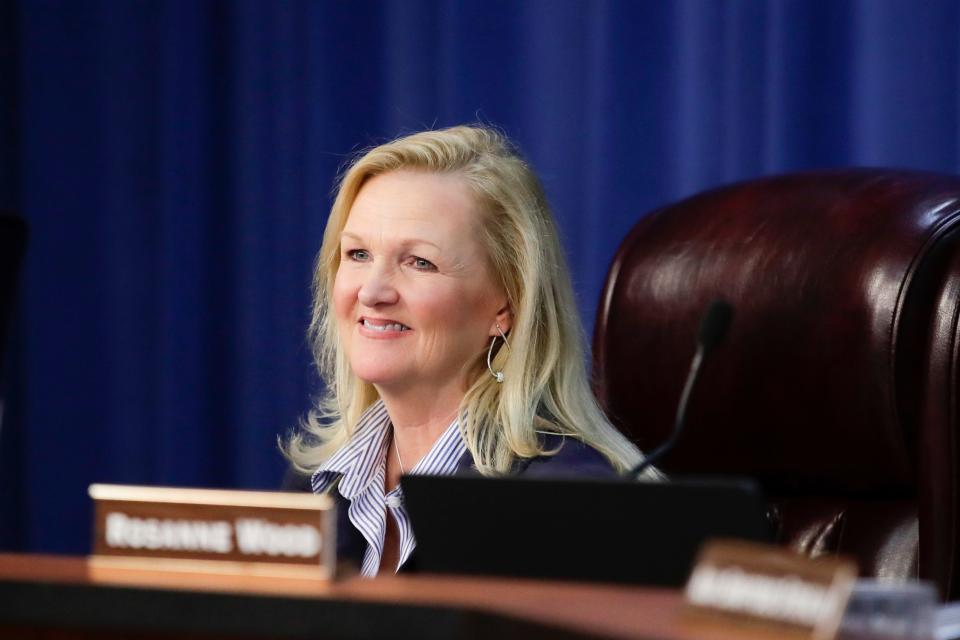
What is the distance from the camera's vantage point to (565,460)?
5.77ft

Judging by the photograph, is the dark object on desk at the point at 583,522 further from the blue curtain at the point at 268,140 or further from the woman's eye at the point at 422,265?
the blue curtain at the point at 268,140

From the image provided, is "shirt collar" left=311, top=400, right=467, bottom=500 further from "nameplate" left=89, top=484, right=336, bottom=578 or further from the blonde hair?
"nameplate" left=89, top=484, right=336, bottom=578

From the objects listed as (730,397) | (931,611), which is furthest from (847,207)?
(931,611)

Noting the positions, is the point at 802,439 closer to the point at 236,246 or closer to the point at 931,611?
the point at 931,611

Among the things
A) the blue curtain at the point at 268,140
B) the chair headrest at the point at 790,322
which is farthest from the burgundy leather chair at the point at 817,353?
the blue curtain at the point at 268,140

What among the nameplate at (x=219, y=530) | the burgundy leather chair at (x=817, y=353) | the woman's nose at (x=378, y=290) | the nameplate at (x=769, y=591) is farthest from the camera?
the woman's nose at (x=378, y=290)

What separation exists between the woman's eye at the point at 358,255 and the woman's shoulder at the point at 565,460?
36 cm

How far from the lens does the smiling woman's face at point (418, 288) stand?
186 centimetres

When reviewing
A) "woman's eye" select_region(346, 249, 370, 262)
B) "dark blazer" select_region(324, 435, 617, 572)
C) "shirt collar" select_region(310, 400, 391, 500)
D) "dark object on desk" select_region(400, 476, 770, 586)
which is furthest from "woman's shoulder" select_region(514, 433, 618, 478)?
"dark object on desk" select_region(400, 476, 770, 586)

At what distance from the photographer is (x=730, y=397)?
1.81 metres

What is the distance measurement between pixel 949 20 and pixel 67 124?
1939mm

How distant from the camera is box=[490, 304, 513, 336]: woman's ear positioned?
1921 mm

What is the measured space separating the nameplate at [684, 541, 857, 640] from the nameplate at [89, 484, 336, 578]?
0.26m

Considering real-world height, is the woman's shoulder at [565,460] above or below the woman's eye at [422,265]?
below
